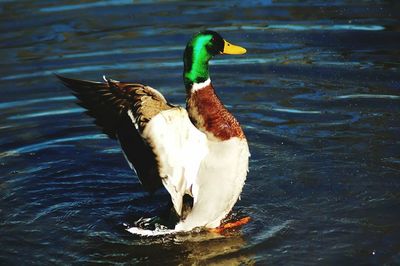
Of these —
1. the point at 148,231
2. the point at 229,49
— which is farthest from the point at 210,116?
the point at 148,231

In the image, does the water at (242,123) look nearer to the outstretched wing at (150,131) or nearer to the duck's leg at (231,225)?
the duck's leg at (231,225)

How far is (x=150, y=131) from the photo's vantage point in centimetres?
565

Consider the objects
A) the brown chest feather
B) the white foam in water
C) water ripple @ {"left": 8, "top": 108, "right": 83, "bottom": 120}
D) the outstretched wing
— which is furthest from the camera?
water ripple @ {"left": 8, "top": 108, "right": 83, "bottom": 120}

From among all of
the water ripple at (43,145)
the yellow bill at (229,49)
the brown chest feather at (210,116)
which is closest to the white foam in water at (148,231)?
the brown chest feather at (210,116)

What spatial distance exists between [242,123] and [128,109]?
2.58 meters

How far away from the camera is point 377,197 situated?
6.59 meters

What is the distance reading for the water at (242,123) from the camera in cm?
618

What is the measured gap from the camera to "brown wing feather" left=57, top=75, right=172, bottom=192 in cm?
570

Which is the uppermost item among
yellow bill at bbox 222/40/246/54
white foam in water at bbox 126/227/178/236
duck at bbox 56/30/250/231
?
yellow bill at bbox 222/40/246/54

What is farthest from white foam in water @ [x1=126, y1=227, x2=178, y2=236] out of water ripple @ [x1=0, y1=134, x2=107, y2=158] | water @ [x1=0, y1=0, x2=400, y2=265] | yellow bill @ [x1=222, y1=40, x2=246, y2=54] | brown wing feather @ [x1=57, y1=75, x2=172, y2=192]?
water ripple @ [x1=0, y1=134, x2=107, y2=158]

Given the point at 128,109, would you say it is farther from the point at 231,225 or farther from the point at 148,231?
the point at 231,225

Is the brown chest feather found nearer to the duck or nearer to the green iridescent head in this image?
the duck

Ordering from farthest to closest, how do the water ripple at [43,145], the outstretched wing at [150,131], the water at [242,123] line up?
the water ripple at [43,145] → the water at [242,123] → the outstretched wing at [150,131]

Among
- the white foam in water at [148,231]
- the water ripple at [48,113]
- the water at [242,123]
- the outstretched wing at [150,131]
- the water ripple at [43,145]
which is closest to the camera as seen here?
the outstretched wing at [150,131]
